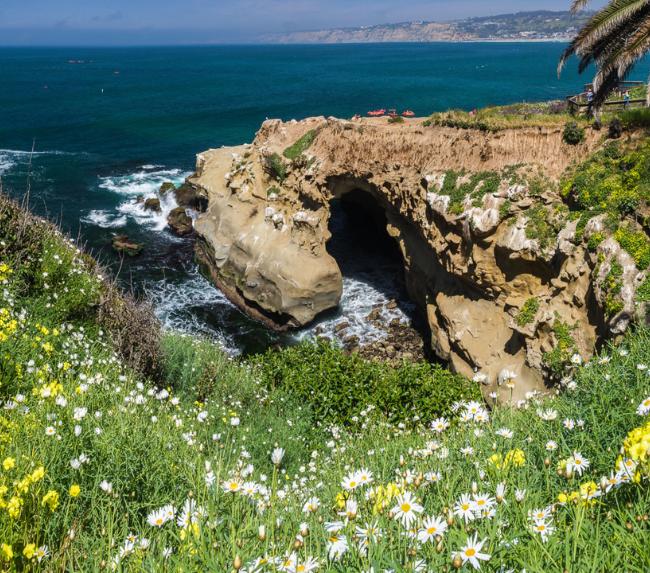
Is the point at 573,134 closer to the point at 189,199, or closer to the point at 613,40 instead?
the point at 613,40

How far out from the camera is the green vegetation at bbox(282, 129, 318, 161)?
2998 cm

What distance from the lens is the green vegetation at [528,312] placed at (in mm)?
18516

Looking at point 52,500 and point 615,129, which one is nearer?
point 52,500

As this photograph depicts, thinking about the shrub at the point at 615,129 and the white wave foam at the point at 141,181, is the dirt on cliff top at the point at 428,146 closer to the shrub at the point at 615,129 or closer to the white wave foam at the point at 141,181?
the shrub at the point at 615,129

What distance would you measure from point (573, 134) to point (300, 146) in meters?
15.2

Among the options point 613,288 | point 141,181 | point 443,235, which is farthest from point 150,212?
point 613,288

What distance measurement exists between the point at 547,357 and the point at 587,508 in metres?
13.6

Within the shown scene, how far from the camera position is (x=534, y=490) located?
493cm

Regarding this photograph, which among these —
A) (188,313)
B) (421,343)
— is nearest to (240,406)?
(421,343)

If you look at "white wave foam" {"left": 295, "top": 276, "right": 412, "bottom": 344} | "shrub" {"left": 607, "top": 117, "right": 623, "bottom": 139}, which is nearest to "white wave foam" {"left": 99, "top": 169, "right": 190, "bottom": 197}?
"white wave foam" {"left": 295, "top": 276, "right": 412, "bottom": 344}

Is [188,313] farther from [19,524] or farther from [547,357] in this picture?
[19,524]

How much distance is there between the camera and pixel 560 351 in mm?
16703

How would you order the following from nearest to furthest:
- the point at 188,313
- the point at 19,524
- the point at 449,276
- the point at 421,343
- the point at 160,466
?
the point at 19,524
the point at 160,466
the point at 449,276
the point at 421,343
the point at 188,313

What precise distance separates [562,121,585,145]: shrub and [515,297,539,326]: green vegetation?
20.8 ft
